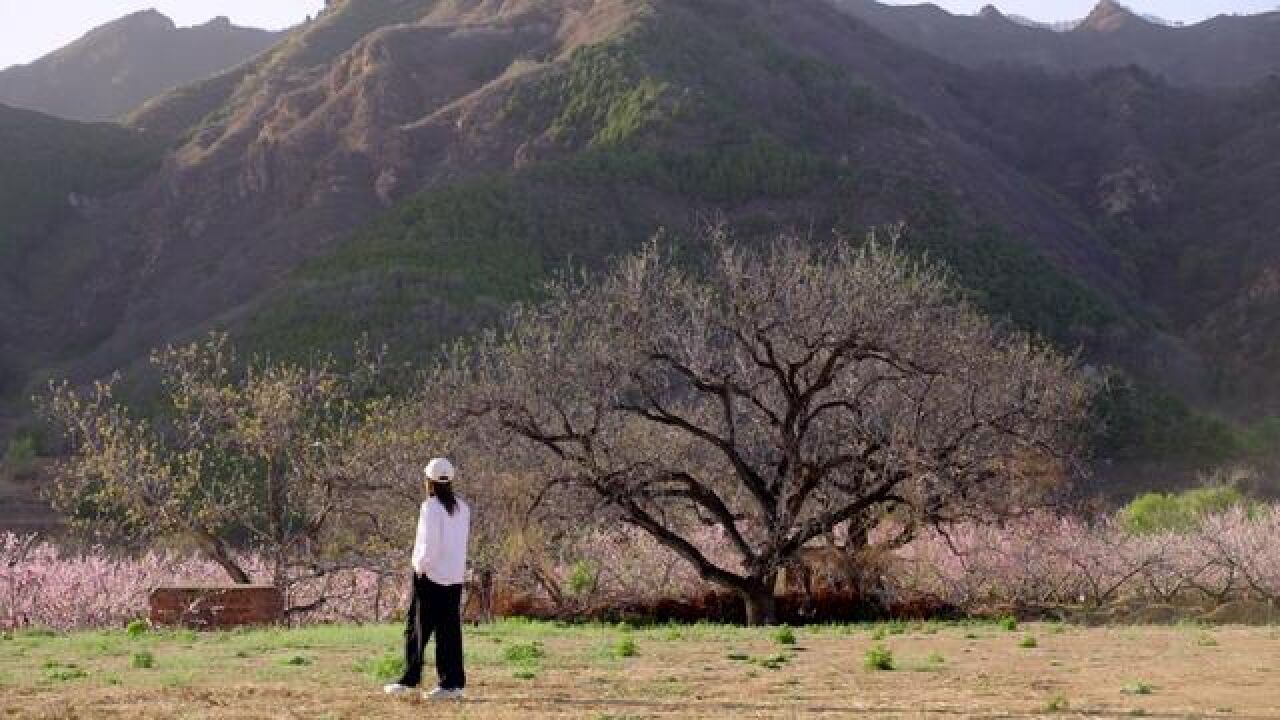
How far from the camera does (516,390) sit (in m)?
22.8

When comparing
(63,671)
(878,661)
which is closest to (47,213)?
(63,671)

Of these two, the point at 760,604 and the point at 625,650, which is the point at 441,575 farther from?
the point at 760,604

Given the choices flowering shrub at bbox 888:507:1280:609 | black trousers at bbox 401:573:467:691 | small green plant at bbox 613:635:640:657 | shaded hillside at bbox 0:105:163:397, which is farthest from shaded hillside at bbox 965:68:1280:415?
black trousers at bbox 401:573:467:691

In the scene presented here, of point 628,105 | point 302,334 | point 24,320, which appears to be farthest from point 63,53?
point 302,334

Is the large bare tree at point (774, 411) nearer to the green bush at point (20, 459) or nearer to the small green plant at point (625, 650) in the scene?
the small green plant at point (625, 650)

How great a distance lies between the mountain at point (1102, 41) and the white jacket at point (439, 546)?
141521mm

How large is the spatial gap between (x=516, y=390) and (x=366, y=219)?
62356mm

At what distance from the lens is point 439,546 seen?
410 inches

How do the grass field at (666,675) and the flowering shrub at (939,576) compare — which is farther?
the flowering shrub at (939,576)

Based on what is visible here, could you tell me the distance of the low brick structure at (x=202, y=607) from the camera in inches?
816

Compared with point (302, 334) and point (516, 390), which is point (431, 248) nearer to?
point (302, 334)

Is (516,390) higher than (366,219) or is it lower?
lower

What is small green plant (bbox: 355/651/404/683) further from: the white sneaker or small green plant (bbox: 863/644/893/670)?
small green plant (bbox: 863/644/893/670)

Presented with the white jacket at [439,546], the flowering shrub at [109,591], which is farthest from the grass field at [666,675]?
the flowering shrub at [109,591]
